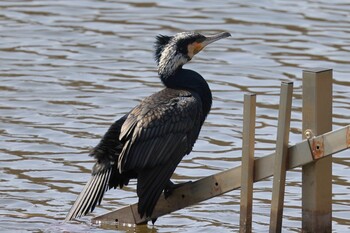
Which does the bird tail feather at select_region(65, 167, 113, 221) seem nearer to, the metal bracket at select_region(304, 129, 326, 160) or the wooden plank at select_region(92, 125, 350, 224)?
the wooden plank at select_region(92, 125, 350, 224)

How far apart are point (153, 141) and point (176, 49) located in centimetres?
78

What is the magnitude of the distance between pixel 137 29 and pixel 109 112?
9.92 ft

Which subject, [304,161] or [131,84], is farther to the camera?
[131,84]

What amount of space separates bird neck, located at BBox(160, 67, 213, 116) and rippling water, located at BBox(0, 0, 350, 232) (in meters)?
0.90

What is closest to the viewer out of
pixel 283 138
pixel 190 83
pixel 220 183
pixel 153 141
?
pixel 283 138

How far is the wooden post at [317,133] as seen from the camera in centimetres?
746

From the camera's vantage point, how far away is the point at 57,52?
44.1 ft

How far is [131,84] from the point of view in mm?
12312

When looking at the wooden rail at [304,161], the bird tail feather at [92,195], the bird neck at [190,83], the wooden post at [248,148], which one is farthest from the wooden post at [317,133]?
the bird tail feather at [92,195]

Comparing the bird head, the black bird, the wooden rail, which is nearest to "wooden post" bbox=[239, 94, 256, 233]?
the wooden rail

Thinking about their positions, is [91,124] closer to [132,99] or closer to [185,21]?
[132,99]

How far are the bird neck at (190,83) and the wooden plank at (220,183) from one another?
0.64m

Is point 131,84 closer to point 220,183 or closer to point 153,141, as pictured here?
point 153,141

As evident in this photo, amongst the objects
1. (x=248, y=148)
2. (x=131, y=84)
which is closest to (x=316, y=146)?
(x=248, y=148)
